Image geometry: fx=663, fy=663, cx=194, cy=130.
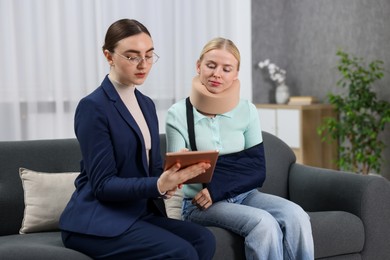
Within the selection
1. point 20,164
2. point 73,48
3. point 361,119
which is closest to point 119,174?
point 20,164

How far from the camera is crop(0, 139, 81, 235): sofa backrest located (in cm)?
284

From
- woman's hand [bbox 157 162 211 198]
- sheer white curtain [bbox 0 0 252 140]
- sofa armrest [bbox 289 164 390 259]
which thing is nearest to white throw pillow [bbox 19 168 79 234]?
woman's hand [bbox 157 162 211 198]

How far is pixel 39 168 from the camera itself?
9.67 feet

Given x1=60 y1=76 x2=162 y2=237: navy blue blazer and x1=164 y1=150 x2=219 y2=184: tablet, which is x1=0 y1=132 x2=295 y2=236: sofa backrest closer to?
x1=60 y1=76 x2=162 y2=237: navy blue blazer

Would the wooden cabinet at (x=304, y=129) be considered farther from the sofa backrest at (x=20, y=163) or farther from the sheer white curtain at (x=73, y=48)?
the sofa backrest at (x=20, y=163)

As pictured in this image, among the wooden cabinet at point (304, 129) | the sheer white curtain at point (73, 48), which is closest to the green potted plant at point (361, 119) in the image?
the wooden cabinet at point (304, 129)

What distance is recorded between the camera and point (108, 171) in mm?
2180

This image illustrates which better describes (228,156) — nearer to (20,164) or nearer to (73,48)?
(20,164)

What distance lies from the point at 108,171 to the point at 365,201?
131cm

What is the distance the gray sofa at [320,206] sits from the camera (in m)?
Answer: 2.80

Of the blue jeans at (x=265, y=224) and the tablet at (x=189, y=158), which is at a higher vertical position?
the tablet at (x=189, y=158)

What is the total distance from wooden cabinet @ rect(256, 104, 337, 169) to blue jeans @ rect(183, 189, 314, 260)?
101 inches

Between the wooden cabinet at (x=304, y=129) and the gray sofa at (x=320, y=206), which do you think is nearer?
the gray sofa at (x=320, y=206)

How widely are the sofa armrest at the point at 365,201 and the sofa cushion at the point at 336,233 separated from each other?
43mm
